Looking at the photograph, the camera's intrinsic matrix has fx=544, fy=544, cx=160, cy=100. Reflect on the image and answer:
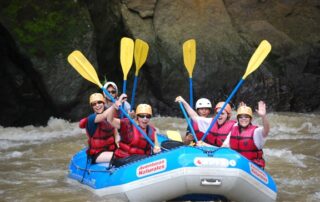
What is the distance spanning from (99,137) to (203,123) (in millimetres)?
1219

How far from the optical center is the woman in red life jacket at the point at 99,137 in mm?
6066

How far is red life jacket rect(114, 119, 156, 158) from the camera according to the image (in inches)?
227

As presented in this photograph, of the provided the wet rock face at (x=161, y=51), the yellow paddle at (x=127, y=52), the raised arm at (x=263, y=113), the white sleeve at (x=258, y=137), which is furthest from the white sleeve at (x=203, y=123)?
the wet rock face at (x=161, y=51)

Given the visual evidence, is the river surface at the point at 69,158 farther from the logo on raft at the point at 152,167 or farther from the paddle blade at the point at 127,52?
the paddle blade at the point at 127,52

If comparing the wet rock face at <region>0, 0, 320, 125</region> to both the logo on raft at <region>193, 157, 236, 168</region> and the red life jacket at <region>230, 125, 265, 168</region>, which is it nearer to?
the red life jacket at <region>230, 125, 265, 168</region>

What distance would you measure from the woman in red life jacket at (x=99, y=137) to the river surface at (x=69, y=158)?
1.38 feet

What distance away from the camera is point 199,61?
12.7 m

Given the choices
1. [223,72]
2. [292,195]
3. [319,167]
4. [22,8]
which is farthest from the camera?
[223,72]

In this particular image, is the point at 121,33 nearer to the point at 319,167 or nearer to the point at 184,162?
the point at 319,167

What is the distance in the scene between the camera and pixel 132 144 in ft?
19.0

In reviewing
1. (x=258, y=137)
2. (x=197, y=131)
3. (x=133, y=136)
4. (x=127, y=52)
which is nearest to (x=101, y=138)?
(x=133, y=136)

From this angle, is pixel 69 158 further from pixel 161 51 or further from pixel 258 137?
pixel 161 51

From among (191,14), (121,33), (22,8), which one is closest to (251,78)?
(191,14)

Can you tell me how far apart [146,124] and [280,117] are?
6.72 metres
